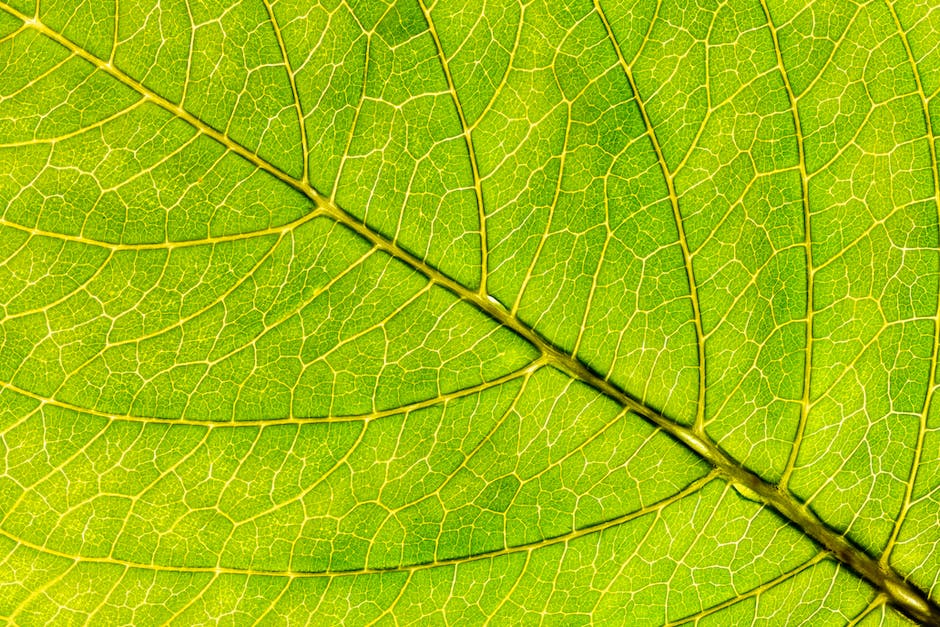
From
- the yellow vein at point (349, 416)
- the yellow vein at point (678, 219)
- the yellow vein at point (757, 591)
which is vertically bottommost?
the yellow vein at point (757, 591)

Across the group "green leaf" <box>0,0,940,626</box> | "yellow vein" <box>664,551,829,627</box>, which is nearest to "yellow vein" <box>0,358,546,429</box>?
"green leaf" <box>0,0,940,626</box>

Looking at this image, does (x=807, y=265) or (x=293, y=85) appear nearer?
(x=293, y=85)

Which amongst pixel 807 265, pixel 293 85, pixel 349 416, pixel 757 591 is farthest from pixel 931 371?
pixel 293 85

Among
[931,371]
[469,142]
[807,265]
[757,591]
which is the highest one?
[469,142]

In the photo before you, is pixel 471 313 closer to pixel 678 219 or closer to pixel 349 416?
pixel 349 416

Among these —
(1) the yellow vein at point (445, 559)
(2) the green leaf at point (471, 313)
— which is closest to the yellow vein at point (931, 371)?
(2) the green leaf at point (471, 313)

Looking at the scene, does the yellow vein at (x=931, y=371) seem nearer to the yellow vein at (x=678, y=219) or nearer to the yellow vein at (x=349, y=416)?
the yellow vein at (x=678, y=219)

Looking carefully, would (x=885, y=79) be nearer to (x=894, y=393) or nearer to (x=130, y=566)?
(x=894, y=393)

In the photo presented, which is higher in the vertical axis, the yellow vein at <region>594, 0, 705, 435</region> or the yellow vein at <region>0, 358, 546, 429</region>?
the yellow vein at <region>594, 0, 705, 435</region>

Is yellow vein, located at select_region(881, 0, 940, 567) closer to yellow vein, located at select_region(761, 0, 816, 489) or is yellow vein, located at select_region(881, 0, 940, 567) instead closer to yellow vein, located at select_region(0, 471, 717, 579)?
yellow vein, located at select_region(761, 0, 816, 489)
